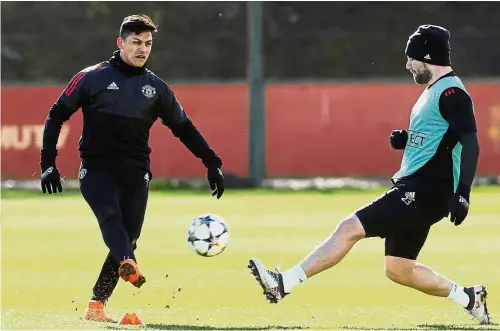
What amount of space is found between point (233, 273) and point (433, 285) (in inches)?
148

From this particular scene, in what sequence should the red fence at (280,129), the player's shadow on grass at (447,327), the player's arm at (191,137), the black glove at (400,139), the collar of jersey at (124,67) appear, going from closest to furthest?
the player's shadow on grass at (447,327)
the black glove at (400,139)
the collar of jersey at (124,67)
the player's arm at (191,137)
the red fence at (280,129)

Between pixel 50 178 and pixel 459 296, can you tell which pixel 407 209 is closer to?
pixel 459 296

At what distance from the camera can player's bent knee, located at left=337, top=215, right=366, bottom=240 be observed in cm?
875

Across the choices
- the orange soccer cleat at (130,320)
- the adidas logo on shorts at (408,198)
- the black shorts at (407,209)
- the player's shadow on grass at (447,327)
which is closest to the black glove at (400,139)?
the black shorts at (407,209)

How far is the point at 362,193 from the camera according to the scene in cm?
2498

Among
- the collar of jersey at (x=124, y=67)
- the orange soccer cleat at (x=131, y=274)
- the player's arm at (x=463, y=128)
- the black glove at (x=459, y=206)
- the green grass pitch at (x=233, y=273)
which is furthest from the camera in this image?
the green grass pitch at (x=233, y=273)

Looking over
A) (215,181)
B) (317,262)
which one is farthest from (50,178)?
(317,262)

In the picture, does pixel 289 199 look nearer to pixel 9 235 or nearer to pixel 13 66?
pixel 9 235

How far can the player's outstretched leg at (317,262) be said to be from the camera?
8.78 m

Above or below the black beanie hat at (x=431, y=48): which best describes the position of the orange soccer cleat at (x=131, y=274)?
below

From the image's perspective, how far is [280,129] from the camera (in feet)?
101

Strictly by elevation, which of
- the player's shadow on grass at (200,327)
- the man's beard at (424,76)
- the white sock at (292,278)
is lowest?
the player's shadow on grass at (200,327)

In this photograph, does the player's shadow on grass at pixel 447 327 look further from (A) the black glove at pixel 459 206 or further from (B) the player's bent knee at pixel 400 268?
(A) the black glove at pixel 459 206

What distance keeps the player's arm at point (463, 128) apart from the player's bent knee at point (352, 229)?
72cm
